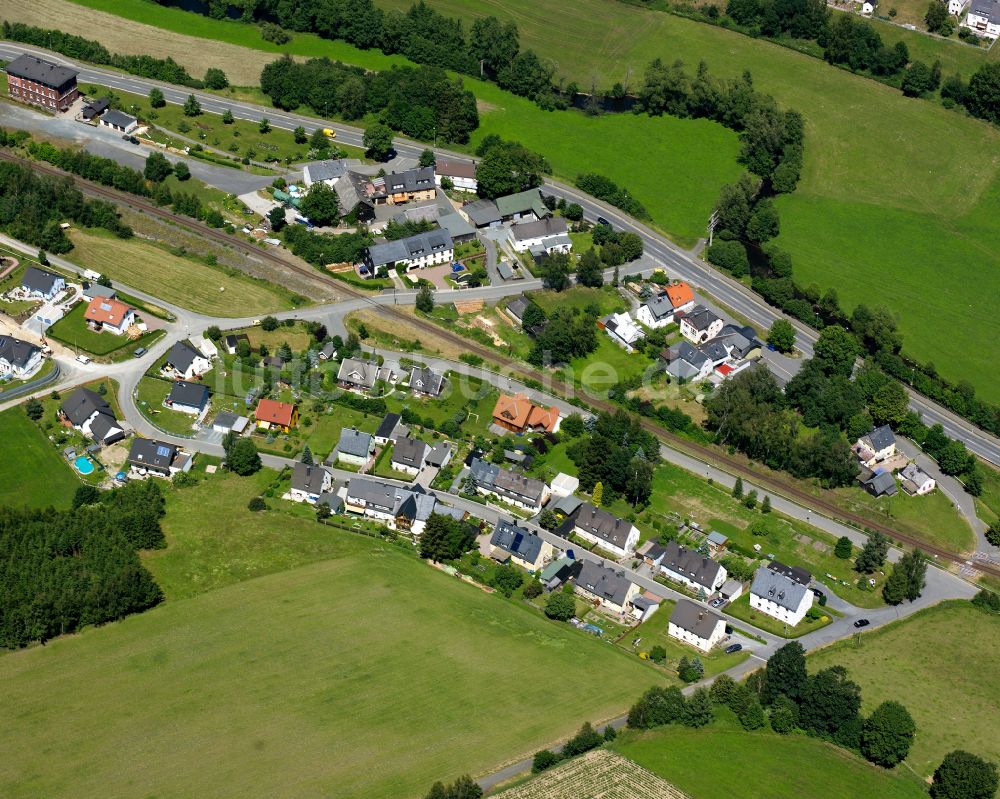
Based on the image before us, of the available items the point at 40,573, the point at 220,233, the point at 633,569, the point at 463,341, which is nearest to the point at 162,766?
the point at 40,573

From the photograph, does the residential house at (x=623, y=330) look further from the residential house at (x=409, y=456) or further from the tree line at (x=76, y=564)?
the tree line at (x=76, y=564)

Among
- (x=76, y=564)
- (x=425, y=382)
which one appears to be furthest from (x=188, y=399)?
(x=76, y=564)

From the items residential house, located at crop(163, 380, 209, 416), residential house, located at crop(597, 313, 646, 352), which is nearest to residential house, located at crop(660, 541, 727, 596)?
residential house, located at crop(597, 313, 646, 352)

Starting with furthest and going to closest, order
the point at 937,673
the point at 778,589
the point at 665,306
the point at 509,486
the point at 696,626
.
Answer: the point at 665,306 < the point at 509,486 < the point at 778,589 < the point at 696,626 < the point at 937,673

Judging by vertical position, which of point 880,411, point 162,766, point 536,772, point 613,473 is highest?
point 880,411

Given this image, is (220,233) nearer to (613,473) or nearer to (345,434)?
(345,434)

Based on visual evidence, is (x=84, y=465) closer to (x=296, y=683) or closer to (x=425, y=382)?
(x=425, y=382)

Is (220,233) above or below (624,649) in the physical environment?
above
